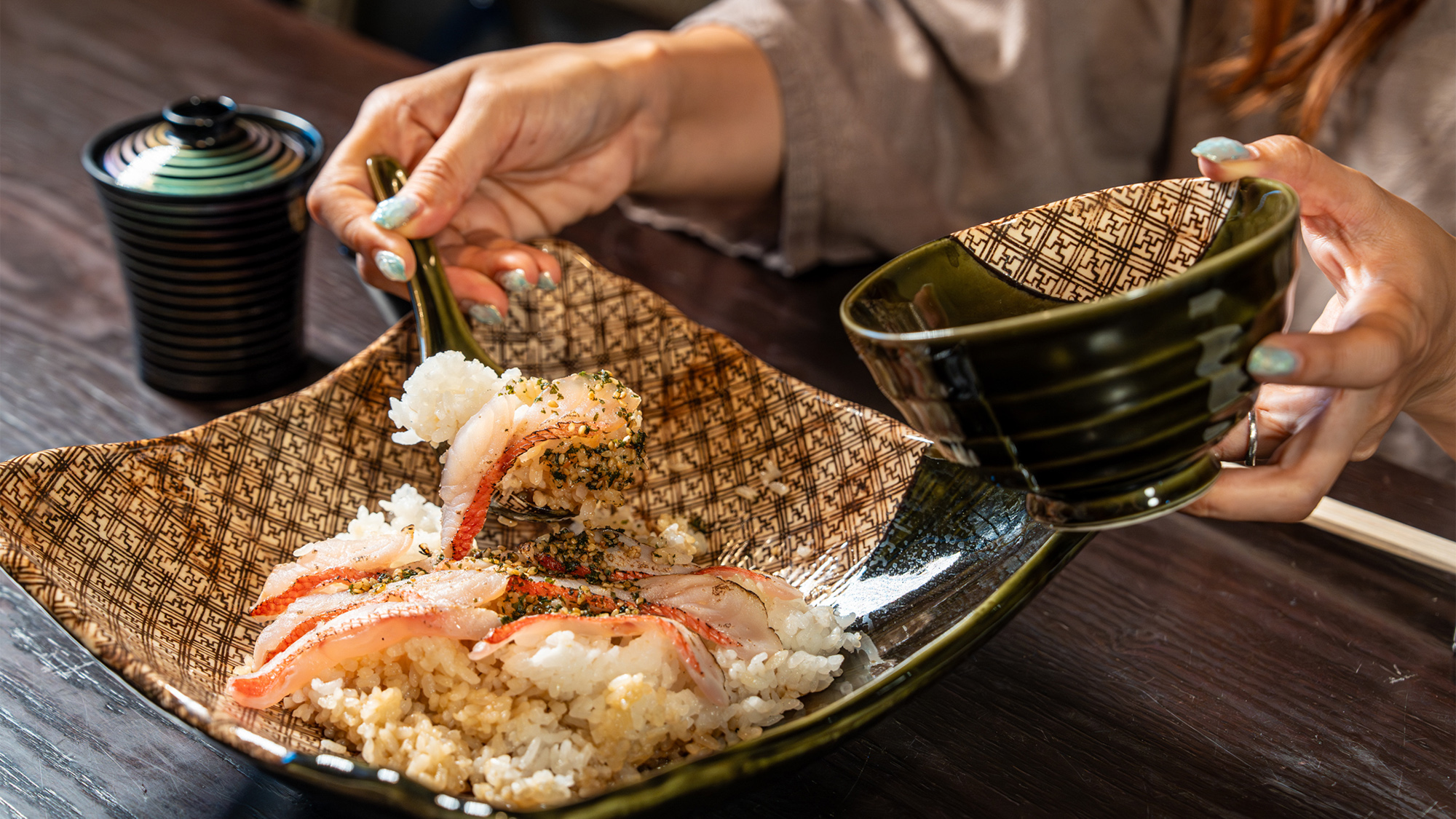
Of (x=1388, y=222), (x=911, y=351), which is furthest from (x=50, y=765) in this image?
(x=1388, y=222)

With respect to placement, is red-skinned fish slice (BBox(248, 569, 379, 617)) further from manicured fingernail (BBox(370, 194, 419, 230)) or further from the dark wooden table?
manicured fingernail (BBox(370, 194, 419, 230))

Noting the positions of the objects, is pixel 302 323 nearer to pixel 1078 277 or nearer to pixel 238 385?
pixel 238 385

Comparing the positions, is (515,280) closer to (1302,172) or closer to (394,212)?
(394,212)

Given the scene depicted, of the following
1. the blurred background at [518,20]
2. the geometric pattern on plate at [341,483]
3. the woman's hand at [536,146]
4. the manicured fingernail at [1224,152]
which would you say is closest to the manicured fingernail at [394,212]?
the woman's hand at [536,146]

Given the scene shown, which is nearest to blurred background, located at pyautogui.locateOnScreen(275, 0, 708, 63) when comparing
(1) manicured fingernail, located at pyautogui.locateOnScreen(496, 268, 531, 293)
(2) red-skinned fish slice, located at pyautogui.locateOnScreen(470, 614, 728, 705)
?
(1) manicured fingernail, located at pyautogui.locateOnScreen(496, 268, 531, 293)

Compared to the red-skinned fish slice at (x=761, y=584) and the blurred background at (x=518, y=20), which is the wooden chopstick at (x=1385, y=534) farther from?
the blurred background at (x=518, y=20)

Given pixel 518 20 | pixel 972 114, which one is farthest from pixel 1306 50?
pixel 518 20
